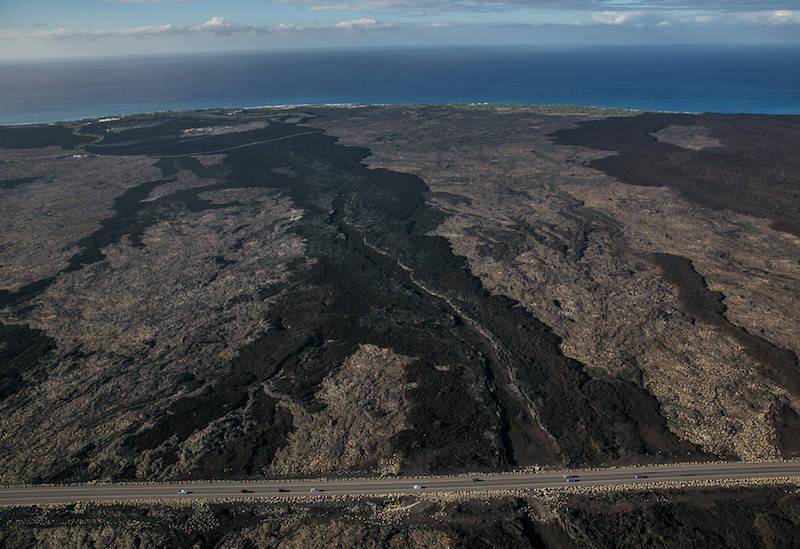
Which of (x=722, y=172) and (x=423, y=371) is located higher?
(x=722, y=172)

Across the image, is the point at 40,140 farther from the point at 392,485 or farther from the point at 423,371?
the point at 392,485

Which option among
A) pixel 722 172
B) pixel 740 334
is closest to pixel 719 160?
pixel 722 172

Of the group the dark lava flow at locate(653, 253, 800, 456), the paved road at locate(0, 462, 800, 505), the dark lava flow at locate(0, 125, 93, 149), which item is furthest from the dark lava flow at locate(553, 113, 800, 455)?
the dark lava flow at locate(0, 125, 93, 149)

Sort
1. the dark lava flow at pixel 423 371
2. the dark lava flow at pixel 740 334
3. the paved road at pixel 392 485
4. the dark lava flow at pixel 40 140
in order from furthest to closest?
the dark lava flow at pixel 40 140 < the dark lava flow at pixel 740 334 < the dark lava flow at pixel 423 371 < the paved road at pixel 392 485

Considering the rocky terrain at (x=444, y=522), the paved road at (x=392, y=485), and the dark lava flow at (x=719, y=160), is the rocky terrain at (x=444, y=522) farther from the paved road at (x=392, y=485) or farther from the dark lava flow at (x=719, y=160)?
the dark lava flow at (x=719, y=160)

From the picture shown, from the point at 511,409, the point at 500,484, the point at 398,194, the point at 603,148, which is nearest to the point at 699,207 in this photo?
the point at 603,148

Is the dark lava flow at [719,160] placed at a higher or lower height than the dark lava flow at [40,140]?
lower

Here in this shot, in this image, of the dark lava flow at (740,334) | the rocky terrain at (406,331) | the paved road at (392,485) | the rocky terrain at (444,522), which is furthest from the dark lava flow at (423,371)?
the dark lava flow at (740,334)

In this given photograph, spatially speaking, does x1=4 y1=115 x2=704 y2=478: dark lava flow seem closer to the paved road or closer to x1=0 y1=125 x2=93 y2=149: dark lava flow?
the paved road
